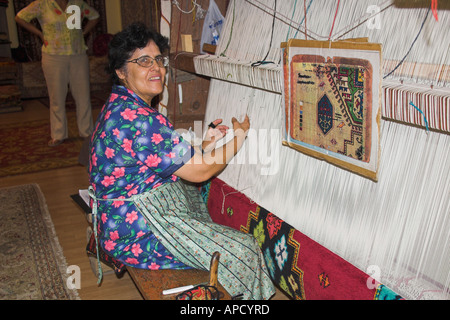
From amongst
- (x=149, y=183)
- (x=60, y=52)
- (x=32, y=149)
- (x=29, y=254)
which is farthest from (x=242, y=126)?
(x=32, y=149)

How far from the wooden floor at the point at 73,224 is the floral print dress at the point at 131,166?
42 cm

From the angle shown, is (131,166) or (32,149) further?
(32,149)

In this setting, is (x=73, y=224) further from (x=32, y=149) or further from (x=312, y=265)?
(x=32, y=149)

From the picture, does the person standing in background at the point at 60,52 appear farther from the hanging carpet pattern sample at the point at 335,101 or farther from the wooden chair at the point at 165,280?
the hanging carpet pattern sample at the point at 335,101

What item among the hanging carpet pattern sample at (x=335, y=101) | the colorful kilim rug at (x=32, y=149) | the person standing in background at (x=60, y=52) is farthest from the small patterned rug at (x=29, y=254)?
the person standing in background at (x=60, y=52)

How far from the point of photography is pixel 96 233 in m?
1.71

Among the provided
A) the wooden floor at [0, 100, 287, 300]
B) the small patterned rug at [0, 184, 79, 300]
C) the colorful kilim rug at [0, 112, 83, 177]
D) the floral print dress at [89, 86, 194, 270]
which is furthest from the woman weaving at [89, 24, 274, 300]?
the colorful kilim rug at [0, 112, 83, 177]

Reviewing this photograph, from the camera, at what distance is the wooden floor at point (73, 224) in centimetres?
199

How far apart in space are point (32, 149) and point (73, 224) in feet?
6.41

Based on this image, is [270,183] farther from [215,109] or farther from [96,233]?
[96,233]

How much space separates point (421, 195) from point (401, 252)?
16cm

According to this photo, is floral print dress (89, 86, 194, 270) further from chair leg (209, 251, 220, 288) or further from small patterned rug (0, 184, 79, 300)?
small patterned rug (0, 184, 79, 300)

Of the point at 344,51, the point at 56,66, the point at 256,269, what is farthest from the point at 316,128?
the point at 56,66

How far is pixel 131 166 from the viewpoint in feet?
5.00
